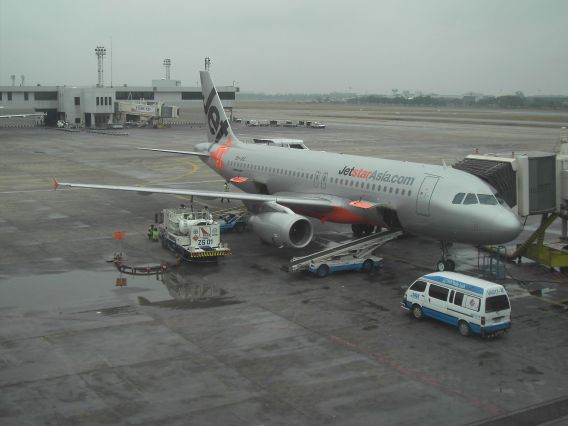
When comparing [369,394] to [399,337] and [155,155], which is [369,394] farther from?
[155,155]

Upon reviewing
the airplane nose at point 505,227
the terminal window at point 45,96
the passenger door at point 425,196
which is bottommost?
the airplane nose at point 505,227

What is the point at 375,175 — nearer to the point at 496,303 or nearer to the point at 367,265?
the point at 367,265

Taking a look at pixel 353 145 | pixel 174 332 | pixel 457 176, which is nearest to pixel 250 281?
pixel 174 332

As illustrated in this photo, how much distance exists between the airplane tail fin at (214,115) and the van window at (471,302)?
26230 mm

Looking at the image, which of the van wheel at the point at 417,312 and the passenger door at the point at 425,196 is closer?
the van wheel at the point at 417,312

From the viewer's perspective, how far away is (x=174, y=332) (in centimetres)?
2158

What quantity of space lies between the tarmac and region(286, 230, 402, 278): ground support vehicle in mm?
465

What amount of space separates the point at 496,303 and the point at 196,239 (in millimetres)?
13971

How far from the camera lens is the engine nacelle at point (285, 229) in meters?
29.7

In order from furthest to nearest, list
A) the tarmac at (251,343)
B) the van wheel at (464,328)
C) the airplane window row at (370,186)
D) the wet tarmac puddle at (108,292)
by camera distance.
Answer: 1. the airplane window row at (370,186)
2. the wet tarmac puddle at (108,292)
3. the van wheel at (464,328)
4. the tarmac at (251,343)

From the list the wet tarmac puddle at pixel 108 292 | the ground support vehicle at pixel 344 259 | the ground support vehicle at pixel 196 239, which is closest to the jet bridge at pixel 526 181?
the ground support vehicle at pixel 344 259

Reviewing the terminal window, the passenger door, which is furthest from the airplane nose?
the terminal window

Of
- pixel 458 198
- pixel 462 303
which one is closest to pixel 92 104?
pixel 458 198

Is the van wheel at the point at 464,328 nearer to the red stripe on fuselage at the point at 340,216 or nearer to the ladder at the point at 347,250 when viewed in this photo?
the ladder at the point at 347,250
